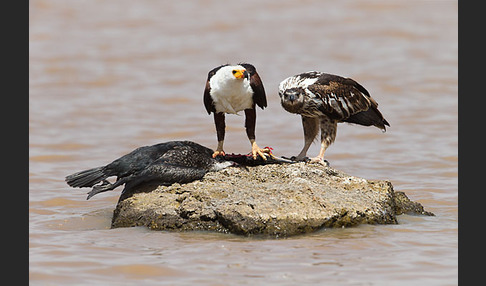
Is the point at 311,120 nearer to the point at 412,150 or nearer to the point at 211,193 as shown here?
the point at 211,193

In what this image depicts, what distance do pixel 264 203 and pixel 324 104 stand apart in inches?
72.3

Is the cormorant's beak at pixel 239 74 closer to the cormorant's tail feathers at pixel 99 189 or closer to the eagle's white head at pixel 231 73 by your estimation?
the eagle's white head at pixel 231 73

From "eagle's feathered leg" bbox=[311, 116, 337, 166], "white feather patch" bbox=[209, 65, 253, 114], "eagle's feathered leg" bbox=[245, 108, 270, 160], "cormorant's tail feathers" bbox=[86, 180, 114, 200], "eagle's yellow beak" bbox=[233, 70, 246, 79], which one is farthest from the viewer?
"eagle's feathered leg" bbox=[311, 116, 337, 166]

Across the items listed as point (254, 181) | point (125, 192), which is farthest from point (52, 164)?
point (254, 181)

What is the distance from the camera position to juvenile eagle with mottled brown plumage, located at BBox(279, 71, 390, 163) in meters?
8.93

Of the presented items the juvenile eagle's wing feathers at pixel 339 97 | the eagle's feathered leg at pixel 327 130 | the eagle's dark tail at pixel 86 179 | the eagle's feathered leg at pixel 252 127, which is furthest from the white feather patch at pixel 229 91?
the eagle's dark tail at pixel 86 179

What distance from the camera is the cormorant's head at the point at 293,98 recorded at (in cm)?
886

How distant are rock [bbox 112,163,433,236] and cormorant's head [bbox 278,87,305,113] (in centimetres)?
79

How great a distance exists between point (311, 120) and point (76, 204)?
2976 millimetres

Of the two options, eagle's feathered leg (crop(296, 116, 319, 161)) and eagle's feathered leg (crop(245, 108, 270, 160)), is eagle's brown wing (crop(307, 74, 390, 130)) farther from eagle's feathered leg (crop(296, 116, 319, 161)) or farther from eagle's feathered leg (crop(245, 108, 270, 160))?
eagle's feathered leg (crop(245, 108, 270, 160))

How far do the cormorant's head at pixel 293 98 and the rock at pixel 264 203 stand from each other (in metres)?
0.79

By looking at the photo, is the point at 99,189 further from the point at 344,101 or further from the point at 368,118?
the point at 368,118

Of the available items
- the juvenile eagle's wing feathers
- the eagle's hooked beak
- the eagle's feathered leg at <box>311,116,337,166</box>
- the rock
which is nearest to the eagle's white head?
the eagle's hooked beak

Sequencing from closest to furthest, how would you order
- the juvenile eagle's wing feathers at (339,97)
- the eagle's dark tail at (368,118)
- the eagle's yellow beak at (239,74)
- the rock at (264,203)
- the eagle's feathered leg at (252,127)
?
the rock at (264,203) → the eagle's yellow beak at (239,74) → the eagle's feathered leg at (252,127) → the juvenile eagle's wing feathers at (339,97) → the eagle's dark tail at (368,118)
